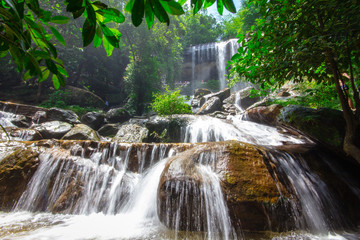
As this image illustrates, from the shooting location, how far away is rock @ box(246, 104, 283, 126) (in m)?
6.86

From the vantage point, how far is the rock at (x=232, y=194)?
2381mm

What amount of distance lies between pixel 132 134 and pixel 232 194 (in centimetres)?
547

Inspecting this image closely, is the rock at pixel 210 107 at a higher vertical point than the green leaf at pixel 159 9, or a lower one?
higher

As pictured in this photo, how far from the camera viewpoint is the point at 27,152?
3.96 metres

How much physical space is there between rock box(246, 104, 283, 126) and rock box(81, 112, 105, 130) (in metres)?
9.06

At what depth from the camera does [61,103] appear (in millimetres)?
12766

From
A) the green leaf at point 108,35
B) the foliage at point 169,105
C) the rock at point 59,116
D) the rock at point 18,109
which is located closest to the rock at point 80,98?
the rock at point 18,109

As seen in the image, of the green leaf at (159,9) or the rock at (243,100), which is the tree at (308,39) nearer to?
the green leaf at (159,9)

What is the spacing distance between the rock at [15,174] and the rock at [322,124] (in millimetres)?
6366

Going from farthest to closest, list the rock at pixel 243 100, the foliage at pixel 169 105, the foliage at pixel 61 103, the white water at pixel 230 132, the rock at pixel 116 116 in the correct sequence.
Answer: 1. the foliage at pixel 61 103
2. the rock at pixel 243 100
3. the rock at pixel 116 116
4. the foliage at pixel 169 105
5. the white water at pixel 230 132

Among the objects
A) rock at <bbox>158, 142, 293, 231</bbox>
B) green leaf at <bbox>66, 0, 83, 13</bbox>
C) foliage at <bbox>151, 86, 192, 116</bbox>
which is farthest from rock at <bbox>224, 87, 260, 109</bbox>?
green leaf at <bbox>66, 0, 83, 13</bbox>

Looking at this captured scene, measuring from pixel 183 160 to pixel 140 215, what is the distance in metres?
1.31

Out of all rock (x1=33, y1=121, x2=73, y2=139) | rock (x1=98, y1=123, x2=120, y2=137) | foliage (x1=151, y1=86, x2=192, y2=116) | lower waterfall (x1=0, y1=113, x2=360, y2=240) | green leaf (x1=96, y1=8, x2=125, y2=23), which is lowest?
lower waterfall (x1=0, y1=113, x2=360, y2=240)

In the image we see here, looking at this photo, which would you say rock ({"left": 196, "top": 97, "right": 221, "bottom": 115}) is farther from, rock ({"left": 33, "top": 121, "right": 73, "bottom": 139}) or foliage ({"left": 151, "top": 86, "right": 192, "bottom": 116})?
rock ({"left": 33, "top": 121, "right": 73, "bottom": 139})
